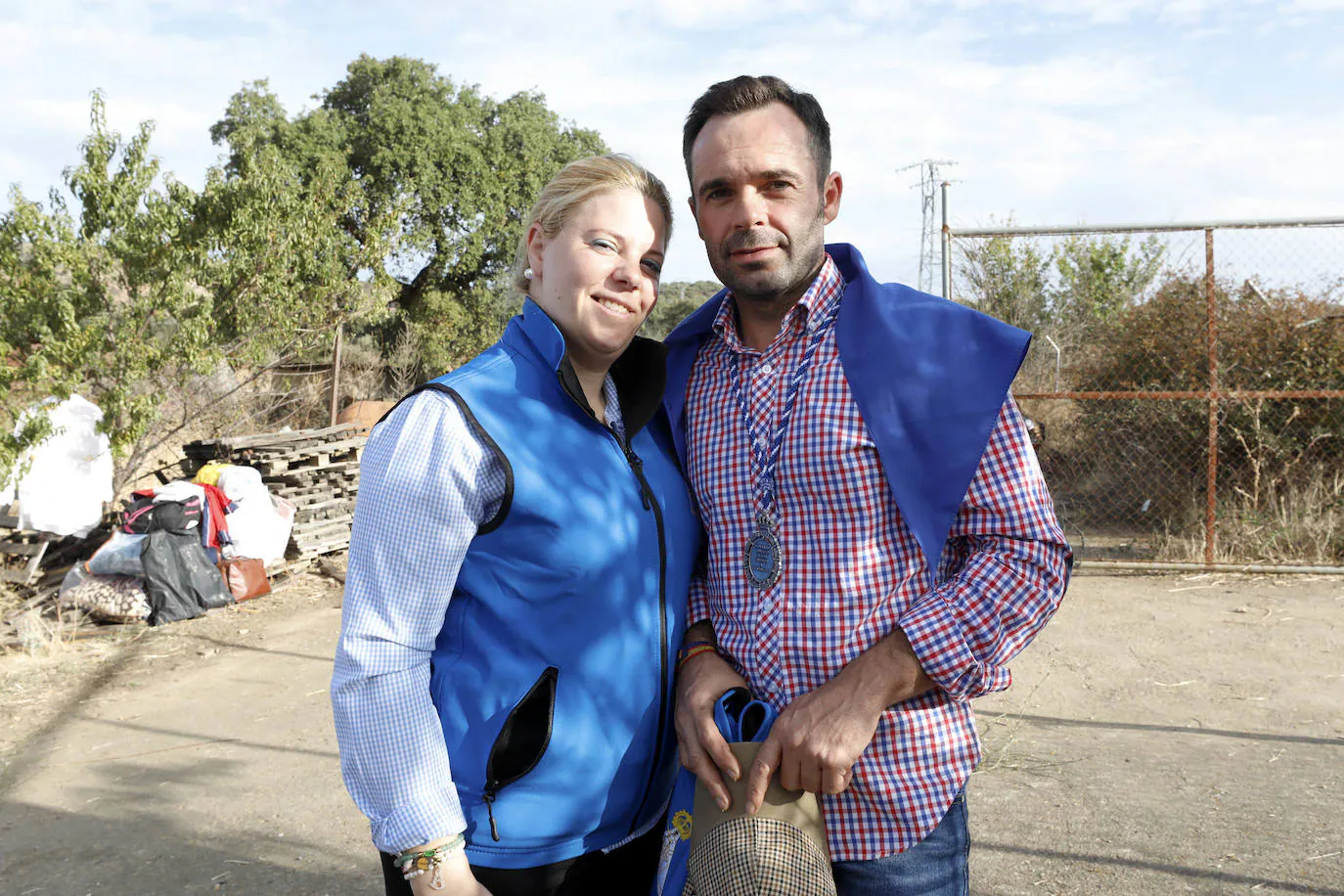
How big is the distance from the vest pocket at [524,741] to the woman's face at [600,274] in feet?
2.08

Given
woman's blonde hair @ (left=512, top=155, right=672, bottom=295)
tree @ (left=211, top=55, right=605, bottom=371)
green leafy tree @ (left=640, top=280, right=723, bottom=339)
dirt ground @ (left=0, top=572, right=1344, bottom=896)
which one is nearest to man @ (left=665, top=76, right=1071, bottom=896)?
woman's blonde hair @ (left=512, top=155, right=672, bottom=295)

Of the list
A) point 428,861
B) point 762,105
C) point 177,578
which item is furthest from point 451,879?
point 177,578

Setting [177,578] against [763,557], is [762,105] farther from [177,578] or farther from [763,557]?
[177,578]

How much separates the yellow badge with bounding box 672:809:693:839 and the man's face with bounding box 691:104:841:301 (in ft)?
3.25

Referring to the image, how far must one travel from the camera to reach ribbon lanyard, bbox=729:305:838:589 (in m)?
1.87

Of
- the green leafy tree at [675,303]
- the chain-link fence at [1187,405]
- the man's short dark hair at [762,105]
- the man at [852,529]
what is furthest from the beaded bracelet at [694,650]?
the green leafy tree at [675,303]

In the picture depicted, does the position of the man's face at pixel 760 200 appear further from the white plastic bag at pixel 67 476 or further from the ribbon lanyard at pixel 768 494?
the white plastic bag at pixel 67 476

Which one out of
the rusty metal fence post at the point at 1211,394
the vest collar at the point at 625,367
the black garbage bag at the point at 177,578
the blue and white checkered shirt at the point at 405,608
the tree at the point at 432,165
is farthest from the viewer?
the tree at the point at 432,165

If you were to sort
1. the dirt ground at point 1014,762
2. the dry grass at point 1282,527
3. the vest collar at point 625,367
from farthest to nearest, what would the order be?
the dry grass at point 1282,527 → the dirt ground at point 1014,762 → the vest collar at point 625,367

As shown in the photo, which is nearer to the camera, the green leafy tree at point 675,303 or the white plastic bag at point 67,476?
the white plastic bag at point 67,476

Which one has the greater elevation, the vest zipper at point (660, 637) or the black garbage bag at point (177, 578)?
the vest zipper at point (660, 637)

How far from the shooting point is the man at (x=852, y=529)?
1.71m

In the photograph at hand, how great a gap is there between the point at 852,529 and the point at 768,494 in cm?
18

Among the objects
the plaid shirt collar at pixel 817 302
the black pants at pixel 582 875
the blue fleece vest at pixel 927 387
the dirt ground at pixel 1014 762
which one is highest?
the plaid shirt collar at pixel 817 302
